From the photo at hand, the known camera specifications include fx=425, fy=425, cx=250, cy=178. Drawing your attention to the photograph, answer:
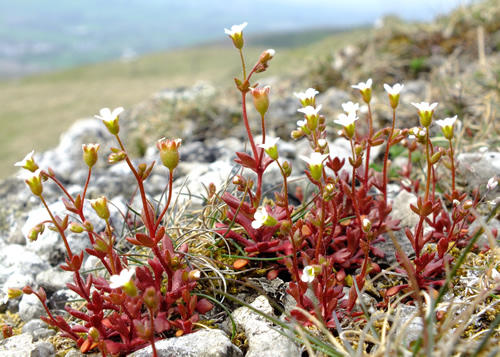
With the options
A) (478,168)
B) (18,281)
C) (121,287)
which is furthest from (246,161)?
(478,168)

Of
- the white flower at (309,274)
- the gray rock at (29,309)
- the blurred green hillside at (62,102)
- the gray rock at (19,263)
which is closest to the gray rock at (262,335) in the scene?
the white flower at (309,274)

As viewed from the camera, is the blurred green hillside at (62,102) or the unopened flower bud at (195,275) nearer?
the unopened flower bud at (195,275)

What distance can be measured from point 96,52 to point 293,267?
173372mm

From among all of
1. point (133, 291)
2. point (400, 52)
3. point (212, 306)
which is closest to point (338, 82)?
point (400, 52)

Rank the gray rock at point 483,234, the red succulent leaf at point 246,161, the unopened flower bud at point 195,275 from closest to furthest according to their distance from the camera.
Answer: the unopened flower bud at point 195,275 → the red succulent leaf at point 246,161 → the gray rock at point 483,234

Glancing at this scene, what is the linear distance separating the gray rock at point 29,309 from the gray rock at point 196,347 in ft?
3.76

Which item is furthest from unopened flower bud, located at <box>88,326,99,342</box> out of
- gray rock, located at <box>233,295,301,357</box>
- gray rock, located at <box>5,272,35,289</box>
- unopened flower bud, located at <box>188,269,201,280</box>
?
gray rock, located at <box>5,272,35,289</box>

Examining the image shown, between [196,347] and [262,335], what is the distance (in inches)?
13.5

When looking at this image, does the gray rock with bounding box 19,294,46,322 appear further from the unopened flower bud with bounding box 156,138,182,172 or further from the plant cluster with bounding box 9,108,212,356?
the unopened flower bud with bounding box 156,138,182,172

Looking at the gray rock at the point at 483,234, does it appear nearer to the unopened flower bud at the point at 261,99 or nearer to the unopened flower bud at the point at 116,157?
the unopened flower bud at the point at 261,99

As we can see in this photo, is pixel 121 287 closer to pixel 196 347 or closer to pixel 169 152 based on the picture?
pixel 196 347

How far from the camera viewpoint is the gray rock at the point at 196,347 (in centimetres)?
205

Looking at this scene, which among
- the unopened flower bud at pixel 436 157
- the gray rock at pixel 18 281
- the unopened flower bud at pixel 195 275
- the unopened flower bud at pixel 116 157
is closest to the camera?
the unopened flower bud at pixel 116 157

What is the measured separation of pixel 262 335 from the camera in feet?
7.17
